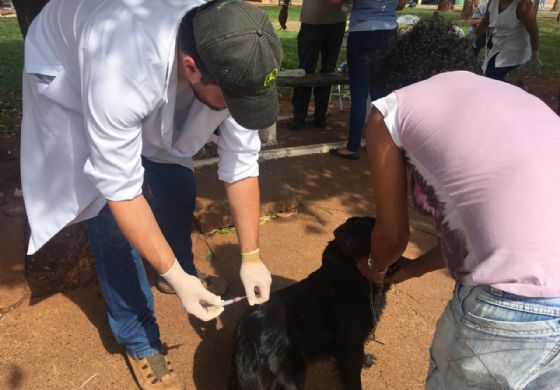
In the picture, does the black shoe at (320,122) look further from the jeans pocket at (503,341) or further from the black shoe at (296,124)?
the jeans pocket at (503,341)

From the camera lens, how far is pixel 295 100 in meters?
5.99

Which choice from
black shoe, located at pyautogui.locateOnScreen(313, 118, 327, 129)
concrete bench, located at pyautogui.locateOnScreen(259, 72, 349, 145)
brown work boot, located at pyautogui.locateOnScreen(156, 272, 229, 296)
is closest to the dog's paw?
brown work boot, located at pyautogui.locateOnScreen(156, 272, 229, 296)

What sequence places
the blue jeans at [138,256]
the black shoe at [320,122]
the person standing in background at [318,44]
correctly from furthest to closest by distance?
the black shoe at [320,122]
the person standing in background at [318,44]
the blue jeans at [138,256]

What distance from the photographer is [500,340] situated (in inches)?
48.4

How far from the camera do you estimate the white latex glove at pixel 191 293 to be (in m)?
1.74

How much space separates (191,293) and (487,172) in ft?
3.68

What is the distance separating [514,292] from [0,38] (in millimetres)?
14467

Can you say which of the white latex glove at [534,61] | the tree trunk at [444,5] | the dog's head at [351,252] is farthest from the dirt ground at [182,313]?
the tree trunk at [444,5]

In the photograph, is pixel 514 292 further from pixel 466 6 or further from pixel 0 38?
pixel 466 6

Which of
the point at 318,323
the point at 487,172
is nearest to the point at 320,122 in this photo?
the point at 318,323

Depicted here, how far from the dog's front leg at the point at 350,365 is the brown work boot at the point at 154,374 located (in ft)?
2.56

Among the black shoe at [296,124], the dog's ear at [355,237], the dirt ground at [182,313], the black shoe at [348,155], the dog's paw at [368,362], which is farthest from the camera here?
the black shoe at [296,124]

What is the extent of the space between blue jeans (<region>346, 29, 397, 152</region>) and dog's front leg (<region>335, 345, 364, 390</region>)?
2.84 meters

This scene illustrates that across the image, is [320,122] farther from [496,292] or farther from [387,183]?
[496,292]
